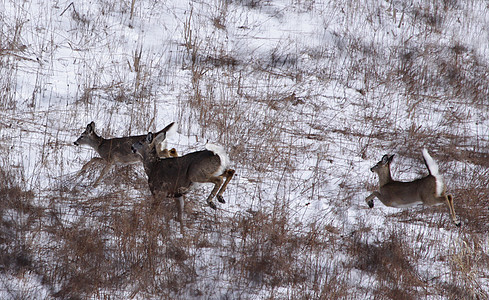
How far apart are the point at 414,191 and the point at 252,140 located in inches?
97.3

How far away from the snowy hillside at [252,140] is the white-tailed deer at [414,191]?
25 cm

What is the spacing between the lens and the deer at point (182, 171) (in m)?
5.54

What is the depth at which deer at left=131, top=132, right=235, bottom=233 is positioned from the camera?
554 cm

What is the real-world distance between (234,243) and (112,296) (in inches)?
53.7

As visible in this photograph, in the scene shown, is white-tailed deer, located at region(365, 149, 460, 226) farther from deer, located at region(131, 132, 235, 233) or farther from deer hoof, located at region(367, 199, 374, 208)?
deer, located at region(131, 132, 235, 233)

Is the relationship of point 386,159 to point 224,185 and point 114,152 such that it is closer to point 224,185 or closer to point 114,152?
point 224,185

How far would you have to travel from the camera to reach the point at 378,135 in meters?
8.51

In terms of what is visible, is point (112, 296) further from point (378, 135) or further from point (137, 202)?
point (378, 135)

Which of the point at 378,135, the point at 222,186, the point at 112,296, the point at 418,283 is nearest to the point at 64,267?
the point at 112,296

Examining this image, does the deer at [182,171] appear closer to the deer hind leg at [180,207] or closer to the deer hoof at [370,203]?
the deer hind leg at [180,207]

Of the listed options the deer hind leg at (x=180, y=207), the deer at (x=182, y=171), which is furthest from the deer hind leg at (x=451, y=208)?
the deer hind leg at (x=180, y=207)

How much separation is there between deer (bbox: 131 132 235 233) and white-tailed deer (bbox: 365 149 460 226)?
2000 millimetres

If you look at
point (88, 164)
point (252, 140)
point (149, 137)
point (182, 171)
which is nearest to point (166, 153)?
point (149, 137)

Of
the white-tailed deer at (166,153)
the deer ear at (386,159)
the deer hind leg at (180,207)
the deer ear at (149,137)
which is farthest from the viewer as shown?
the deer ear at (386,159)
